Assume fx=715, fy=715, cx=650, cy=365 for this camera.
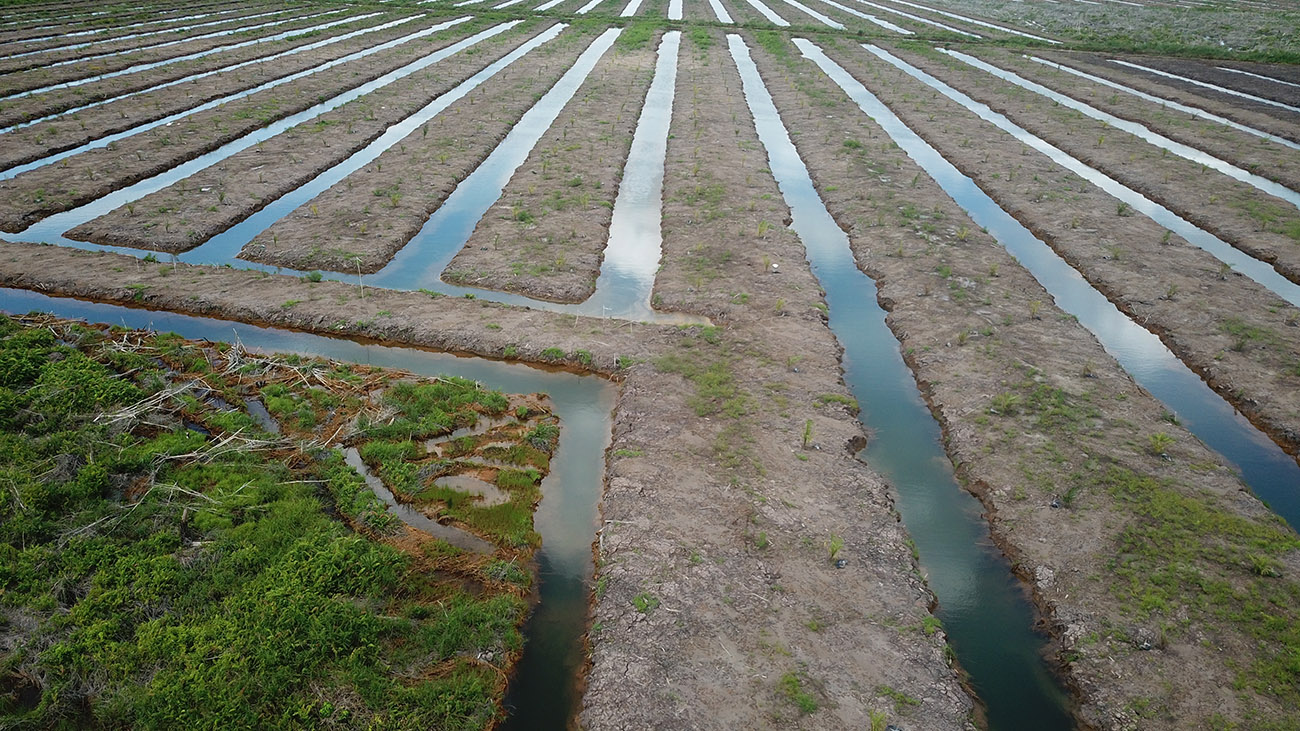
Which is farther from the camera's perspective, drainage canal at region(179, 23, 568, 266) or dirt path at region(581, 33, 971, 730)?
drainage canal at region(179, 23, 568, 266)

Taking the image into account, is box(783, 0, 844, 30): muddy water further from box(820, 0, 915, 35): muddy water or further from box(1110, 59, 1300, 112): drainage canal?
box(1110, 59, 1300, 112): drainage canal

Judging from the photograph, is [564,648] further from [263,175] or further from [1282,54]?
[1282,54]

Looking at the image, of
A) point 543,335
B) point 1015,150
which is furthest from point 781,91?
point 543,335

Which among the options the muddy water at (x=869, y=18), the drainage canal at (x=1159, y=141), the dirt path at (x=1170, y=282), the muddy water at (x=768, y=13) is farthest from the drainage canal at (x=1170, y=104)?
the muddy water at (x=768, y=13)

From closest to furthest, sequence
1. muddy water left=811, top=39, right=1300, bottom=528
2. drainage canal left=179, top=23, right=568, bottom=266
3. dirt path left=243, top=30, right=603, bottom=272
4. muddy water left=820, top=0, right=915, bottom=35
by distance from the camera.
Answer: muddy water left=811, top=39, right=1300, bottom=528
dirt path left=243, top=30, right=603, bottom=272
drainage canal left=179, top=23, right=568, bottom=266
muddy water left=820, top=0, right=915, bottom=35

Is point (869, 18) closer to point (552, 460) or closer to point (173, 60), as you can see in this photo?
point (173, 60)

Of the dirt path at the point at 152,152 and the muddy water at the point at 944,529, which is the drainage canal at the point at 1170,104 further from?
the dirt path at the point at 152,152

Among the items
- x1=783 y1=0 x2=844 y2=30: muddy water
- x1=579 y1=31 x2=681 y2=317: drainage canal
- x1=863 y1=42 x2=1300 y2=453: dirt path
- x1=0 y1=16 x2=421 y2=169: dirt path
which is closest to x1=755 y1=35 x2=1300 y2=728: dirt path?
x1=863 y1=42 x2=1300 y2=453: dirt path

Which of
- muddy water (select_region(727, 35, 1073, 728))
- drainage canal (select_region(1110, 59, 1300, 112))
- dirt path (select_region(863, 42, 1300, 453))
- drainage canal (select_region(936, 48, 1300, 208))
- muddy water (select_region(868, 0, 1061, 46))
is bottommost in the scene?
muddy water (select_region(727, 35, 1073, 728))
